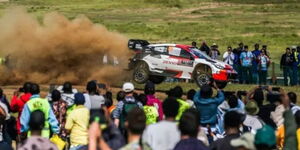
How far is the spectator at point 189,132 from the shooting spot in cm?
931

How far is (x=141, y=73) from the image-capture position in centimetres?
3128

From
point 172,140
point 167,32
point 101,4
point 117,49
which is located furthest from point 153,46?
point 101,4

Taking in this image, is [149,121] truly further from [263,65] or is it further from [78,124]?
[263,65]

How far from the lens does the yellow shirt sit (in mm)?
12961

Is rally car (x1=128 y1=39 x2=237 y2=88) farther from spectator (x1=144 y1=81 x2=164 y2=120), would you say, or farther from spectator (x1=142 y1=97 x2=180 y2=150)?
spectator (x1=142 y1=97 x2=180 y2=150)

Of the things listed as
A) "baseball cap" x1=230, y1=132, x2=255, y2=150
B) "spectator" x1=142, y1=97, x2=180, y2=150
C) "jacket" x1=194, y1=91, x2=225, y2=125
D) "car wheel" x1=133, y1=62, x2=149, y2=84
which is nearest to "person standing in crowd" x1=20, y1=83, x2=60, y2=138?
"jacket" x1=194, y1=91, x2=225, y2=125

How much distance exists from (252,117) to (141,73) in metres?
17.9

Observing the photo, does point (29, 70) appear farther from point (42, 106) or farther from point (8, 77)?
point (42, 106)

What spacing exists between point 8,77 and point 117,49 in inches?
173

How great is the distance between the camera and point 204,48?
34.3 meters

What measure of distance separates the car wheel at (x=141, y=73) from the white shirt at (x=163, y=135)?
20.8 meters

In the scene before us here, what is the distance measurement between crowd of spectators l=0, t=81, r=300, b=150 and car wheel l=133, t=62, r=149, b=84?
15240mm

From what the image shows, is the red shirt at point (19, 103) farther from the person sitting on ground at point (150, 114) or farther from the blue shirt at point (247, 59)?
the blue shirt at point (247, 59)

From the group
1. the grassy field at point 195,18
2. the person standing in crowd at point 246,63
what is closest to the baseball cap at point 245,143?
the person standing in crowd at point 246,63
